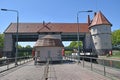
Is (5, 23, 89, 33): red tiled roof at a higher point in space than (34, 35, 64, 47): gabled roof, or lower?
higher

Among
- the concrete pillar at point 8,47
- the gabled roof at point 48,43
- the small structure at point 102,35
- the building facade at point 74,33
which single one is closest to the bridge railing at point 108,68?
the gabled roof at point 48,43

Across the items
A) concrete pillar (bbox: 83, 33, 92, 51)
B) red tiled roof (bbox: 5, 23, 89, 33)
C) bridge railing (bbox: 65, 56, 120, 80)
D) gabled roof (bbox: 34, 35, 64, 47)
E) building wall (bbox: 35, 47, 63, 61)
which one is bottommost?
bridge railing (bbox: 65, 56, 120, 80)

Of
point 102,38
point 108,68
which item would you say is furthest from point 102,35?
point 108,68

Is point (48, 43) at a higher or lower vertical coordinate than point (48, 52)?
higher

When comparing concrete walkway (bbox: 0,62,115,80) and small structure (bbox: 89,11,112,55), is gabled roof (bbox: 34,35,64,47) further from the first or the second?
small structure (bbox: 89,11,112,55)

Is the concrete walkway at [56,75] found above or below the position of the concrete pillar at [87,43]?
below

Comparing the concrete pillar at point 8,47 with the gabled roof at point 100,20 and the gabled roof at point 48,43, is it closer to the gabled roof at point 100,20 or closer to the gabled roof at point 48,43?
the gabled roof at point 100,20

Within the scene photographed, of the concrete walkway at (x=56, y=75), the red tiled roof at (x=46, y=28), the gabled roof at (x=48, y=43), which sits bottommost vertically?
the concrete walkway at (x=56, y=75)

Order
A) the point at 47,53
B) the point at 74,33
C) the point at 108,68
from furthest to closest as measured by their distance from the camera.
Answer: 1. the point at 74,33
2. the point at 47,53
3. the point at 108,68

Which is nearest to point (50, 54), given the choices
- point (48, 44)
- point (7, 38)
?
point (48, 44)

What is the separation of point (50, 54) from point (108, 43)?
4171cm

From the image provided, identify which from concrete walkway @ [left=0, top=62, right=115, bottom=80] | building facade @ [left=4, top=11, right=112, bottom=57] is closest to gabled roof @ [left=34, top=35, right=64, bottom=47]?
concrete walkway @ [left=0, top=62, right=115, bottom=80]

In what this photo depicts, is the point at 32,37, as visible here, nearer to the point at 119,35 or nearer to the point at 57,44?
the point at 57,44

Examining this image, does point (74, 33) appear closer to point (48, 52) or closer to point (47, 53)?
point (48, 52)
